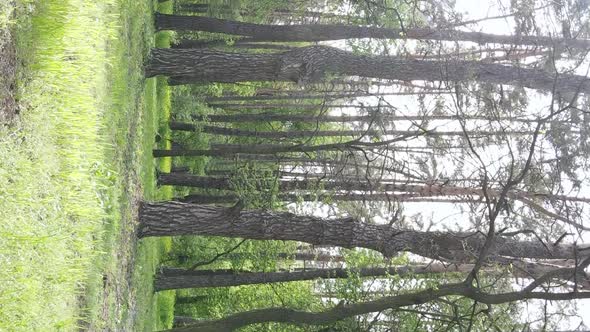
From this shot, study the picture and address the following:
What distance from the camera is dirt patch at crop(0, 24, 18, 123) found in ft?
17.8

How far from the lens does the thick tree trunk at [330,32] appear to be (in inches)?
502

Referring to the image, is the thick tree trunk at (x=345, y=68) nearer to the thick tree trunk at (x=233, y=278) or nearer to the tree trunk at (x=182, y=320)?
the thick tree trunk at (x=233, y=278)

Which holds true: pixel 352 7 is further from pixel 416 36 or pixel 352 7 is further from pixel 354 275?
pixel 354 275

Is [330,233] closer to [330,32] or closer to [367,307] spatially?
[367,307]

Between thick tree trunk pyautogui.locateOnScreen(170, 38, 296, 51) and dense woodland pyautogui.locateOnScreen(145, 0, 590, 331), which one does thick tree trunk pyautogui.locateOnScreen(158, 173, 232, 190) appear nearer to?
dense woodland pyautogui.locateOnScreen(145, 0, 590, 331)

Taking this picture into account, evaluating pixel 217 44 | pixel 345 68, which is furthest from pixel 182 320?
pixel 345 68

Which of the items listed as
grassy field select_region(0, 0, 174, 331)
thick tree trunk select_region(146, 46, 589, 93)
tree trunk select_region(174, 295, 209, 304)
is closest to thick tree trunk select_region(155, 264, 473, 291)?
grassy field select_region(0, 0, 174, 331)

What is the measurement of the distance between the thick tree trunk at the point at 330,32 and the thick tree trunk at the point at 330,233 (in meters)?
4.50

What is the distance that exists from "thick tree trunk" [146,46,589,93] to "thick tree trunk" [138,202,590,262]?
2704 mm

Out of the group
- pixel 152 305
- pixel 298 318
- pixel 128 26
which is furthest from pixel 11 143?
pixel 152 305

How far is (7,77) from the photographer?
5.56m

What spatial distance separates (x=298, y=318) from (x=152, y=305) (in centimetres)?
624

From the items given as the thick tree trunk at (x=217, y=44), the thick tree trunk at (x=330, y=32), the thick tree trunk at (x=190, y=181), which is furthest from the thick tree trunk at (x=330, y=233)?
the thick tree trunk at (x=217, y=44)

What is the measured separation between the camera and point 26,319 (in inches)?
216
